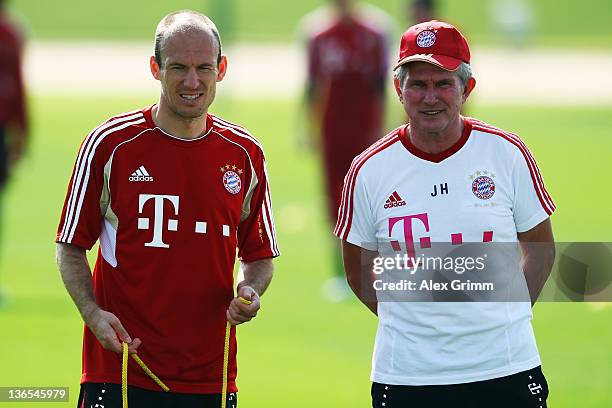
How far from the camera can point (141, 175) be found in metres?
5.73

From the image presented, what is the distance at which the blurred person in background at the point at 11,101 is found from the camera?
12625 mm

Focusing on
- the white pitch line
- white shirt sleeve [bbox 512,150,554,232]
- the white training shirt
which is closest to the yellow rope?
the white training shirt

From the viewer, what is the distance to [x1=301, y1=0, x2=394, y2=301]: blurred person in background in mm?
13328

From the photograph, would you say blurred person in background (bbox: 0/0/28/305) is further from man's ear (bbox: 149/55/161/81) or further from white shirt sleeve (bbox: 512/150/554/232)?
white shirt sleeve (bbox: 512/150/554/232)

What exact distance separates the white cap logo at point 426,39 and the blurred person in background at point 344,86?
756 cm

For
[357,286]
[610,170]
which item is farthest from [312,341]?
[610,170]

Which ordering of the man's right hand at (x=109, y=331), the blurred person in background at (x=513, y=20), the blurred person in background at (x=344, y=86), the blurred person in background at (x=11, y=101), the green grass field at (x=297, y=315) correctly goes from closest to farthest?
the man's right hand at (x=109, y=331)
the green grass field at (x=297, y=315)
the blurred person in background at (x=11, y=101)
the blurred person in background at (x=344, y=86)
the blurred person in background at (x=513, y=20)

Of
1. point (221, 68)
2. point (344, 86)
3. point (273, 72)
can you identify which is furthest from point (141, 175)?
point (273, 72)

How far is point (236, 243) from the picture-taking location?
5.90 m

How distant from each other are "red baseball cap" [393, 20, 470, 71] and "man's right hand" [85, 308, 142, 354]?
1.62m

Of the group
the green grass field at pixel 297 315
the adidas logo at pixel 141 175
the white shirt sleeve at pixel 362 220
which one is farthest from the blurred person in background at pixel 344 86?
the adidas logo at pixel 141 175

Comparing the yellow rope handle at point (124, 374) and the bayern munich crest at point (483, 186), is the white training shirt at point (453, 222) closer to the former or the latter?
the bayern munich crest at point (483, 186)

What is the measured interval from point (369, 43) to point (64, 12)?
5137cm

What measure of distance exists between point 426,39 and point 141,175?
1.35 metres
